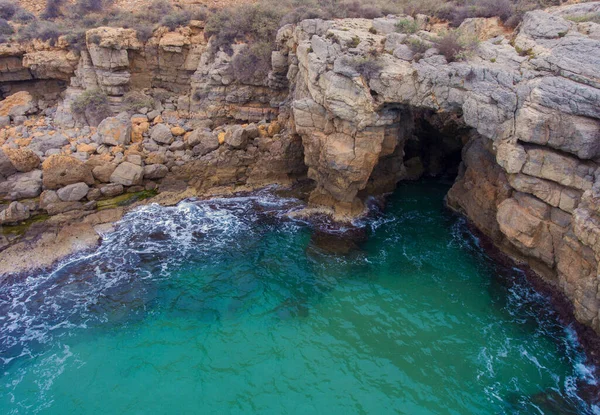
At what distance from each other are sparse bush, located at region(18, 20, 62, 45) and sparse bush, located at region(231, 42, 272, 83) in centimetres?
1177

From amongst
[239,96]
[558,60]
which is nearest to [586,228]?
[558,60]

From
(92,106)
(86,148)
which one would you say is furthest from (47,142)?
(92,106)

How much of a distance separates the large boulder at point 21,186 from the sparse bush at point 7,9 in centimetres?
1631

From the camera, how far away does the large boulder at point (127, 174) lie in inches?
781

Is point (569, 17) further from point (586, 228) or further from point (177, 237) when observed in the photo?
point (177, 237)

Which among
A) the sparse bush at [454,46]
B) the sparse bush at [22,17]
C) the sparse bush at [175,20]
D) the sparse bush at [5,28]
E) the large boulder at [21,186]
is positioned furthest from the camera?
the sparse bush at [22,17]

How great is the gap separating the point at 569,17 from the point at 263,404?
17534 mm

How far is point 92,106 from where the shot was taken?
23594 millimetres

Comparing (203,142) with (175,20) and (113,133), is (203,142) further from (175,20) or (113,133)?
(175,20)

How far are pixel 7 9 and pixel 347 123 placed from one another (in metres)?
27.1

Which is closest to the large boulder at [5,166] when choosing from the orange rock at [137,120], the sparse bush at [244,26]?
the orange rock at [137,120]

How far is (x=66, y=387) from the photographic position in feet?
37.3

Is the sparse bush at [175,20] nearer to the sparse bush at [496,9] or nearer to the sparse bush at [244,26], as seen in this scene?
the sparse bush at [244,26]

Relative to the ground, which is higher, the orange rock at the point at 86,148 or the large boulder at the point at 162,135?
the large boulder at the point at 162,135
